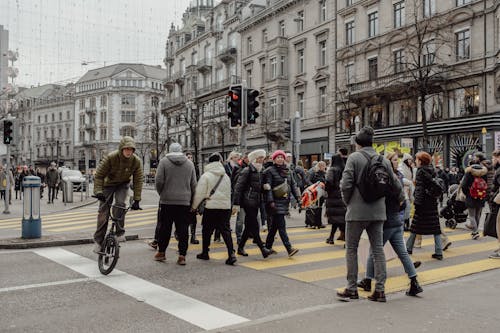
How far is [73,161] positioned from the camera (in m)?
103

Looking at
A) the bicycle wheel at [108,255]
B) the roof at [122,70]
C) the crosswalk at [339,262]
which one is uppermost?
the roof at [122,70]

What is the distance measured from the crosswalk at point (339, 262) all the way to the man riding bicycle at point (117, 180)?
1.95 metres

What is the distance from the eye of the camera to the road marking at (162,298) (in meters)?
5.34

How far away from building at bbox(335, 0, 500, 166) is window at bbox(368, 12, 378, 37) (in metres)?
0.01

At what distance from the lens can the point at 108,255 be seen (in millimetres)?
7609

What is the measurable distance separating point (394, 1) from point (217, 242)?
28.1 meters

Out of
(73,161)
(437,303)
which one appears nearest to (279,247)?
(437,303)

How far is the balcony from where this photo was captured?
2071 inches

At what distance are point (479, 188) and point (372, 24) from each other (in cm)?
2722

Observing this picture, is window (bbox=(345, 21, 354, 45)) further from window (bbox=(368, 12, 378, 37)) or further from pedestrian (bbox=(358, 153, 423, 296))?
pedestrian (bbox=(358, 153, 423, 296))

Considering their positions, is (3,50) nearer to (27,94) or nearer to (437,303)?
(437,303)

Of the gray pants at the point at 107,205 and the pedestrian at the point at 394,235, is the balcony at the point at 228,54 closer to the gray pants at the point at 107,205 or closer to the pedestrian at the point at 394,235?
the gray pants at the point at 107,205

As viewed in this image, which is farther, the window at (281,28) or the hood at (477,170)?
the window at (281,28)

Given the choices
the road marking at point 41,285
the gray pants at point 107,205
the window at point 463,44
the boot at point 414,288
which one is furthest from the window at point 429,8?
the road marking at point 41,285
